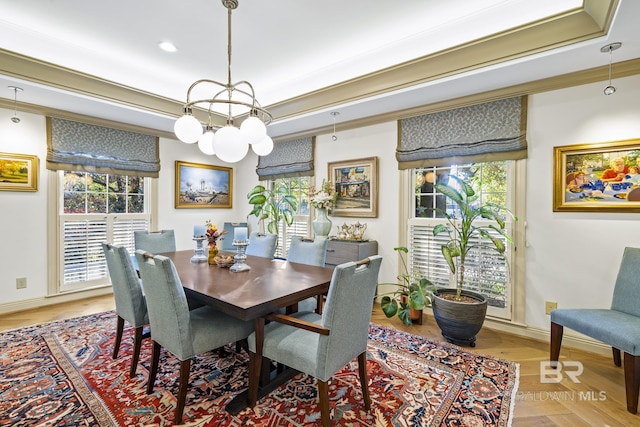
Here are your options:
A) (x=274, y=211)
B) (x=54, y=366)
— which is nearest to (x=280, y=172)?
(x=274, y=211)

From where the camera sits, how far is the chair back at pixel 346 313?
5.05ft

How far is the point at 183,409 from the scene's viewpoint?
1764 mm

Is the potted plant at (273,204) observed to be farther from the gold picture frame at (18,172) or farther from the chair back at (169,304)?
the chair back at (169,304)

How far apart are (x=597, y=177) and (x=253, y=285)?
3020 mm

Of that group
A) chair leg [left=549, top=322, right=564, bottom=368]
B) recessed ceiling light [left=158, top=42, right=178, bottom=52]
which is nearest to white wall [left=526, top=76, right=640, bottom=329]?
chair leg [left=549, top=322, right=564, bottom=368]

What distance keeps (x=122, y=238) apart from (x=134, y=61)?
2.42 m

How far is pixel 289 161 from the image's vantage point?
15.8 feet

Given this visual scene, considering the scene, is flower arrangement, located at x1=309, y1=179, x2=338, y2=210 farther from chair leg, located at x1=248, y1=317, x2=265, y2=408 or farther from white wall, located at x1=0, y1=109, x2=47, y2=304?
white wall, located at x1=0, y1=109, x2=47, y2=304

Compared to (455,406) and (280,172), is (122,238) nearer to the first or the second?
(280,172)

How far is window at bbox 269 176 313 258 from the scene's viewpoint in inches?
187

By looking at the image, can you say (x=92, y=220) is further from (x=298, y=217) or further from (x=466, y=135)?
(x=466, y=135)

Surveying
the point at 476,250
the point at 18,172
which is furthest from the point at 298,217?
the point at 18,172

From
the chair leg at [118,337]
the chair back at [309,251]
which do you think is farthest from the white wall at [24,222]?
the chair back at [309,251]

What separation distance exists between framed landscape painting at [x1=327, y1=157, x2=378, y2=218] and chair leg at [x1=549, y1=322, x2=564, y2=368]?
2095 millimetres
